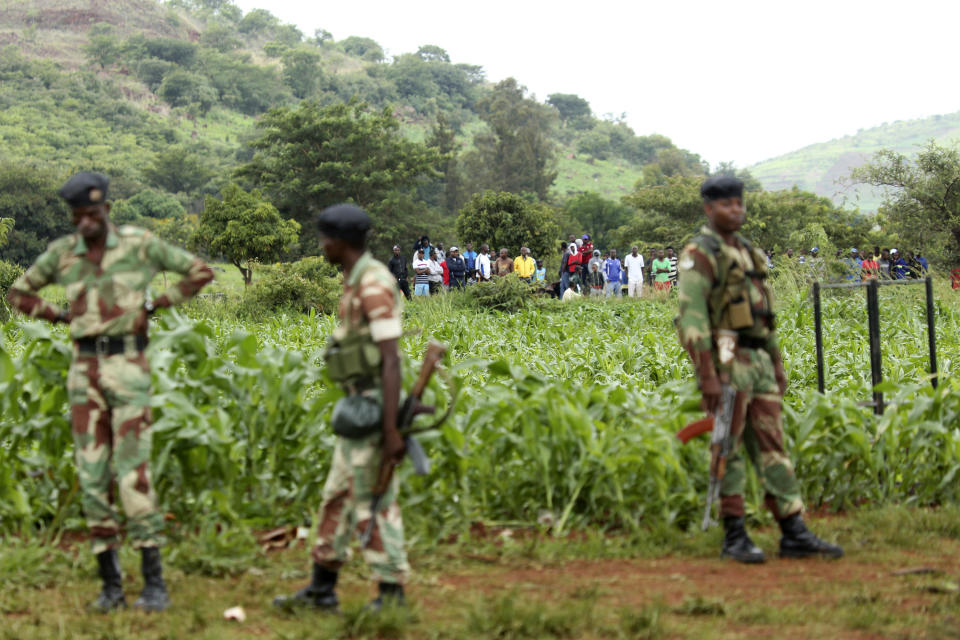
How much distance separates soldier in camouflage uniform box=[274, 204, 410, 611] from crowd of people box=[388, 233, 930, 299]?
45.1 ft

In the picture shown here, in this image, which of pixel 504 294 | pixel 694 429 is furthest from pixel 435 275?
pixel 694 429

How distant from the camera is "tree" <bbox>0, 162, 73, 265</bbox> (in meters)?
44.6

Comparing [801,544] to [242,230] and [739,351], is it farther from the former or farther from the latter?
[242,230]

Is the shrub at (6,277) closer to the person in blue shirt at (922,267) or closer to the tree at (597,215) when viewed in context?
the person in blue shirt at (922,267)

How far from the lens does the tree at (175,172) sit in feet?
231

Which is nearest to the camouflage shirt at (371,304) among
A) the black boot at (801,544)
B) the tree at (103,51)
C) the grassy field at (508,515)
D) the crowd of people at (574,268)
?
the grassy field at (508,515)

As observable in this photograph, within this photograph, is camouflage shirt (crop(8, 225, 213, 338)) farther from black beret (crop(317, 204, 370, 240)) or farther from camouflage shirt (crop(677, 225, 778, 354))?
camouflage shirt (crop(677, 225, 778, 354))

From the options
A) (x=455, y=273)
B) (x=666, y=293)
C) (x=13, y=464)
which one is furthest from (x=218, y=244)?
(x=13, y=464)

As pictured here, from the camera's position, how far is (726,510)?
465 cm

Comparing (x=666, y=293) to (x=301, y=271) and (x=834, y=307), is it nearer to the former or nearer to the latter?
(x=834, y=307)

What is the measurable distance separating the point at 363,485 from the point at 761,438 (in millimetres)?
2045

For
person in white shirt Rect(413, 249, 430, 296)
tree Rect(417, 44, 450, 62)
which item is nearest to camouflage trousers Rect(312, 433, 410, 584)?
person in white shirt Rect(413, 249, 430, 296)

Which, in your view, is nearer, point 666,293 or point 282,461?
point 282,461

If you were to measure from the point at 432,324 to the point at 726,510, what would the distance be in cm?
1023
